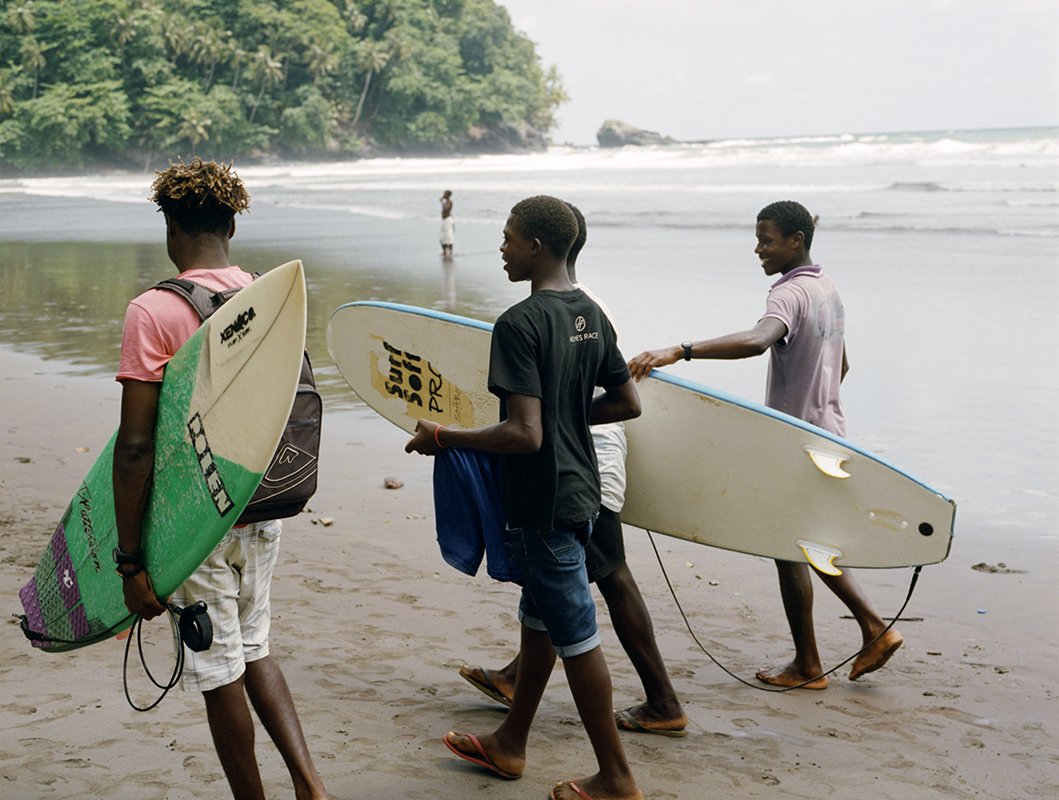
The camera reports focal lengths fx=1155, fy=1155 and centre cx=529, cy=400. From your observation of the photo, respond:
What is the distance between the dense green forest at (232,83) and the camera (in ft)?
223

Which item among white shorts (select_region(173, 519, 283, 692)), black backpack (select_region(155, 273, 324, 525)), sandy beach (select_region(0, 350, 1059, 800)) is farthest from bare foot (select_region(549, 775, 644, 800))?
black backpack (select_region(155, 273, 324, 525))

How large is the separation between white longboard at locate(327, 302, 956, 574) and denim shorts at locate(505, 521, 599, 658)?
3.44ft

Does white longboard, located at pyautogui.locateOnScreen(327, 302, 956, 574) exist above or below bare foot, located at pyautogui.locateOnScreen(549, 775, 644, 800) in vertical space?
above

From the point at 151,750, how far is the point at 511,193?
116 feet

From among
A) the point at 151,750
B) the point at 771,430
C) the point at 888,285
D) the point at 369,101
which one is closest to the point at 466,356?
the point at 771,430

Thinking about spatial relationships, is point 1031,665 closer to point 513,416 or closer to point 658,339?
point 513,416

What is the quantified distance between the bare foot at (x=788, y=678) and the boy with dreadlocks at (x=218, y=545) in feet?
5.47

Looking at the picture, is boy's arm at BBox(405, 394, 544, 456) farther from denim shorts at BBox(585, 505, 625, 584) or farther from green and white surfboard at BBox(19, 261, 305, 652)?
denim shorts at BBox(585, 505, 625, 584)

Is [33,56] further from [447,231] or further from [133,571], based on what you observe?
[133,571]

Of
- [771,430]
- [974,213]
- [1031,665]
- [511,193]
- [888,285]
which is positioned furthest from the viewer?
[511,193]

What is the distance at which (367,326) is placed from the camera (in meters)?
4.04

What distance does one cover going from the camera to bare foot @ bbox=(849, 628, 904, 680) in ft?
12.1

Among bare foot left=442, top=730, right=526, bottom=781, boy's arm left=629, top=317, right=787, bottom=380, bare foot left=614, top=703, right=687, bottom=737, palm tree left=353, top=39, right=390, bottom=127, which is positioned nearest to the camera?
bare foot left=442, top=730, right=526, bottom=781

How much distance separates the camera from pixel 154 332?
2.42 meters
